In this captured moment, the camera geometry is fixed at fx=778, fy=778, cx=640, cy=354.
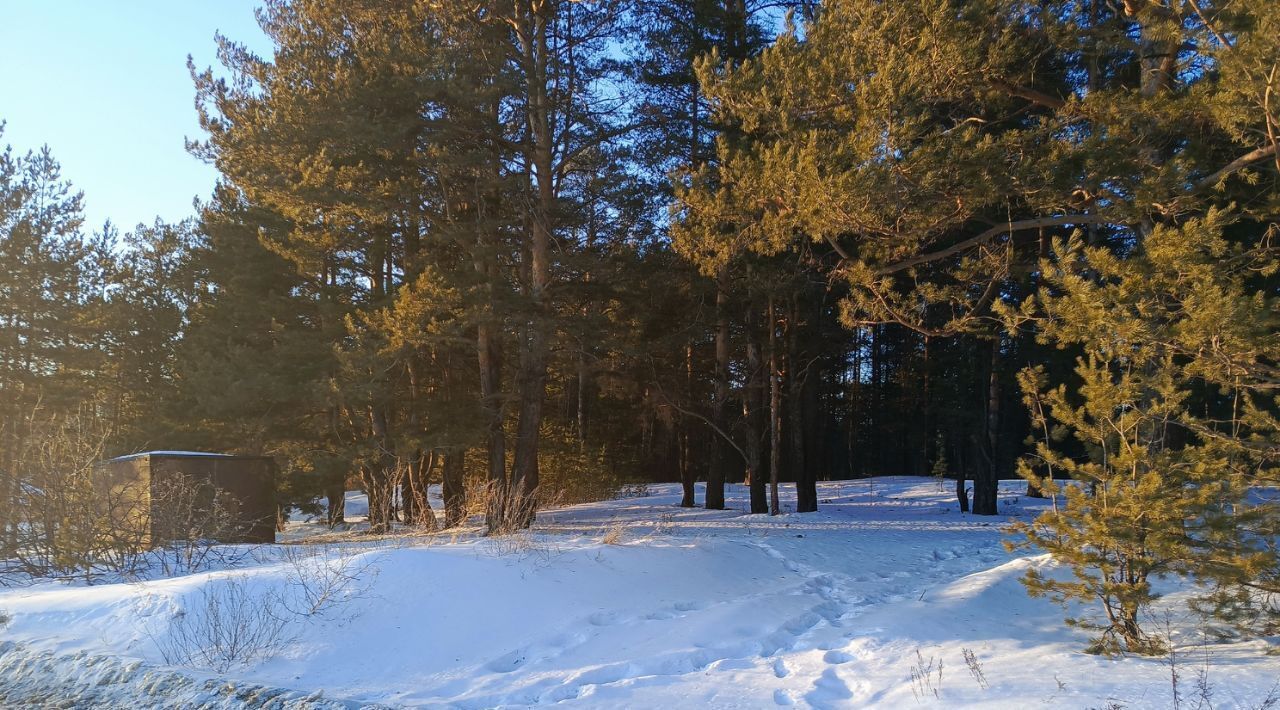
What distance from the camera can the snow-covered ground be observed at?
207 inches

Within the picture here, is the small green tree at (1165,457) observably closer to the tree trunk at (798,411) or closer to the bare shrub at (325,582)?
the bare shrub at (325,582)

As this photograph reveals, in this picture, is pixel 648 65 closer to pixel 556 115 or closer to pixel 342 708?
pixel 556 115

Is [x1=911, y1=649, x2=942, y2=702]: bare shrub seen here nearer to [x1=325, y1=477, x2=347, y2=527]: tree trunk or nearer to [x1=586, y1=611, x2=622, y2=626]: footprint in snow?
[x1=586, y1=611, x2=622, y2=626]: footprint in snow

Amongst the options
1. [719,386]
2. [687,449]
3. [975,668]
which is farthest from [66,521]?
[687,449]

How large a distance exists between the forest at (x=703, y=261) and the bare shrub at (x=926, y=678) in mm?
1334

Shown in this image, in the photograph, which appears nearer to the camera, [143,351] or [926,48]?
[926,48]

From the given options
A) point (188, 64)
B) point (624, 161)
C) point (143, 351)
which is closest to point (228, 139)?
point (188, 64)

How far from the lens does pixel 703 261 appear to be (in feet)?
35.7

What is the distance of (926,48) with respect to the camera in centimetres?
798

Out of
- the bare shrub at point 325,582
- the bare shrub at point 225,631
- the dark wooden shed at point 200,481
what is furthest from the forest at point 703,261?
the bare shrub at point 225,631

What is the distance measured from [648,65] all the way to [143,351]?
1953 centimetres

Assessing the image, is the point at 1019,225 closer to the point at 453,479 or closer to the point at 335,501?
the point at 453,479

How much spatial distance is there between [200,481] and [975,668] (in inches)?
420

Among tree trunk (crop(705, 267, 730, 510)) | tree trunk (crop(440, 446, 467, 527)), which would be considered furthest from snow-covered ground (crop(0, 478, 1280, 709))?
tree trunk (crop(705, 267, 730, 510))
